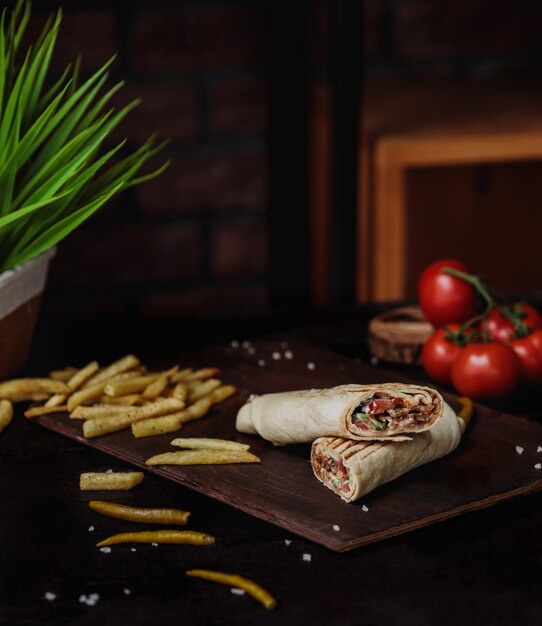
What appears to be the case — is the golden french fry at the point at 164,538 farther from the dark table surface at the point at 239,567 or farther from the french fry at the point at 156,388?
the french fry at the point at 156,388

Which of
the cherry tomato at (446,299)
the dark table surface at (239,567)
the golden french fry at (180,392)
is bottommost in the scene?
the dark table surface at (239,567)

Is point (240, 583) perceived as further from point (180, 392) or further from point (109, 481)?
point (180, 392)

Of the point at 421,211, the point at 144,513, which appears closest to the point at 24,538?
the point at 144,513

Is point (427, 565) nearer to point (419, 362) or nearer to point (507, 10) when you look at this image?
point (419, 362)

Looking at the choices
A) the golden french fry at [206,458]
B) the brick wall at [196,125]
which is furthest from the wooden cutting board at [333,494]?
the brick wall at [196,125]

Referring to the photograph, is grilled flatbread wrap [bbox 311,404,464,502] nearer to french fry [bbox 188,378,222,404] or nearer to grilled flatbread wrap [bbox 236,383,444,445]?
grilled flatbread wrap [bbox 236,383,444,445]

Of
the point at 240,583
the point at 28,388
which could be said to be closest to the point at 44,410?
the point at 28,388

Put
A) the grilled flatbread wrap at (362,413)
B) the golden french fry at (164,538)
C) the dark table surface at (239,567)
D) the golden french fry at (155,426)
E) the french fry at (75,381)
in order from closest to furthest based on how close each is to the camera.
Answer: the dark table surface at (239,567), the golden french fry at (164,538), the grilled flatbread wrap at (362,413), the golden french fry at (155,426), the french fry at (75,381)
